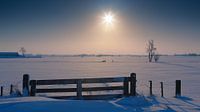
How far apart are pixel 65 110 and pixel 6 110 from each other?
1.60 metres

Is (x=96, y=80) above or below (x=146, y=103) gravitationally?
above

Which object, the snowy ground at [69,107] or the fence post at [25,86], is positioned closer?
the snowy ground at [69,107]

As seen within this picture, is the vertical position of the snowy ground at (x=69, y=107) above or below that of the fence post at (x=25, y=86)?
below

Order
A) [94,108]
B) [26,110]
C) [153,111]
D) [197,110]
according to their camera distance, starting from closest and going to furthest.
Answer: [26,110] → [94,108] → [153,111] → [197,110]

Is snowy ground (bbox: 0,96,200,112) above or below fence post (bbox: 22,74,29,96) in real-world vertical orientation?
below

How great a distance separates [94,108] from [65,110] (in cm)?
91

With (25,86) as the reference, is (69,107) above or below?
below

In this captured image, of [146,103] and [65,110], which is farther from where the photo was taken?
[146,103]

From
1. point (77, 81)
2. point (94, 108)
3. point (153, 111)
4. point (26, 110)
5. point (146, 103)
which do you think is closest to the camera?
point (26, 110)

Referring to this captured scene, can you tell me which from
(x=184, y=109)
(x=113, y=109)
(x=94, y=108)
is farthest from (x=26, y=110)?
(x=184, y=109)

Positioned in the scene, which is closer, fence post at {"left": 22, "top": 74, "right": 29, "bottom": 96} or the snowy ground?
the snowy ground

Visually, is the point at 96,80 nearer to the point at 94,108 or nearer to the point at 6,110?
the point at 94,108

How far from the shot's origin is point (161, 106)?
892 centimetres

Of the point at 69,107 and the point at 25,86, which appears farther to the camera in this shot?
the point at 25,86
